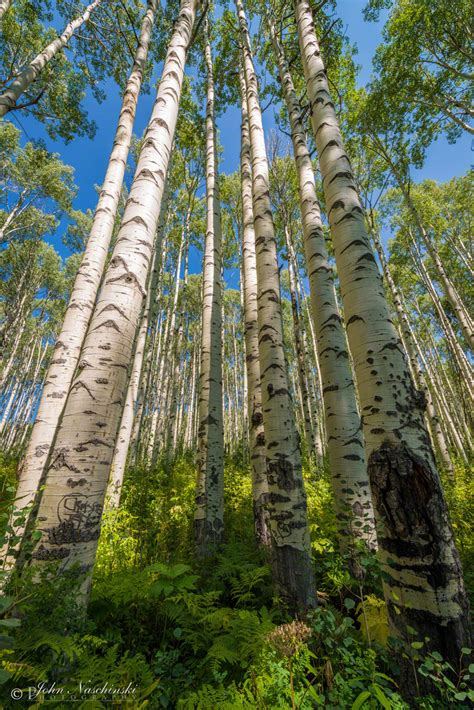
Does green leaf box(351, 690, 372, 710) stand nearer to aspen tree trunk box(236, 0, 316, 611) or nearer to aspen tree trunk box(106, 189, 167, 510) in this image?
aspen tree trunk box(236, 0, 316, 611)

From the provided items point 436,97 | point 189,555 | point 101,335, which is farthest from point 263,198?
point 436,97

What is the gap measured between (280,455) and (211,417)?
164 cm

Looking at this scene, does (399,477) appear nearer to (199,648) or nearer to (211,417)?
(199,648)

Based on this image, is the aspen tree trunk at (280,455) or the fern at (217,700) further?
the aspen tree trunk at (280,455)

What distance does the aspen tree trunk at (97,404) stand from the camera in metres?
1.51

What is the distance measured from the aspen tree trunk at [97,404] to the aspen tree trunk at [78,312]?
1732 mm

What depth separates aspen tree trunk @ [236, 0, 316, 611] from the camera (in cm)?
221

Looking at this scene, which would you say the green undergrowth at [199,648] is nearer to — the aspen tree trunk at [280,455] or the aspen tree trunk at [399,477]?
the aspen tree trunk at [399,477]

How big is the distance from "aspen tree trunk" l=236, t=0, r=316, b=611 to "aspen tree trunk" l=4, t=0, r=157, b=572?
2.33 metres

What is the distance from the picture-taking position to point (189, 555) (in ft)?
11.6

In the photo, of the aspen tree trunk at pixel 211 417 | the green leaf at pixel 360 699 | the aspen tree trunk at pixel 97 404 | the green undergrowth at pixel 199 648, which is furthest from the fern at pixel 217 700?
the aspen tree trunk at pixel 211 417

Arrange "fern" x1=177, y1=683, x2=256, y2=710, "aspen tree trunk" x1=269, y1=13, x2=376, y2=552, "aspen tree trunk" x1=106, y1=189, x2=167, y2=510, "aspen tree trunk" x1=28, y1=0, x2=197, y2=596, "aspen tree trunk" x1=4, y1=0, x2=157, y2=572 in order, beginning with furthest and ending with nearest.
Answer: "aspen tree trunk" x1=106, y1=189, x2=167, y2=510
"aspen tree trunk" x1=4, y1=0, x2=157, y2=572
"aspen tree trunk" x1=269, y1=13, x2=376, y2=552
"aspen tree trunk" x1=28, y1=0, x2=197, y2=596
"fern" x1=177, y1=683, x2=256, y2=710

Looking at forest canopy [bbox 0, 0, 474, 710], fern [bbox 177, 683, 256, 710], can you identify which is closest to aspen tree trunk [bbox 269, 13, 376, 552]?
forest canopy [bbox 0, 0, 474, 710]

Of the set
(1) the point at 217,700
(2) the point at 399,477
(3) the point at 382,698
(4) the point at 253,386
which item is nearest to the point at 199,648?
(1) the point at 217,700
